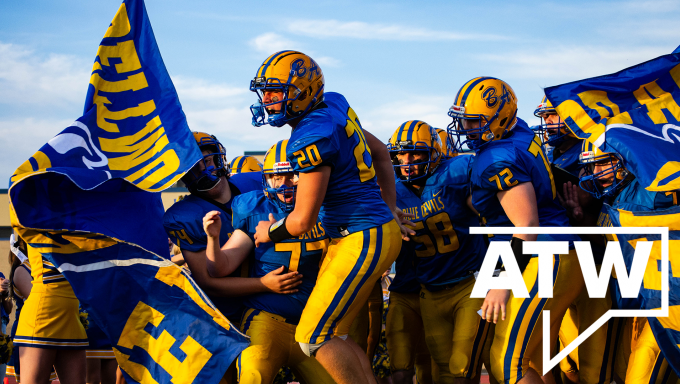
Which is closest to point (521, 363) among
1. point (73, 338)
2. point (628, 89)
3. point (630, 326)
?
point (630, 326)

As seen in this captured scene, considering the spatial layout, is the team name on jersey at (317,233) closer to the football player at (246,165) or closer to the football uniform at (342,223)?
the football uniform at (342,223)

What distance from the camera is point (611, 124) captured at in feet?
12.4

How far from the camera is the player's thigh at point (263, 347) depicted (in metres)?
3.40

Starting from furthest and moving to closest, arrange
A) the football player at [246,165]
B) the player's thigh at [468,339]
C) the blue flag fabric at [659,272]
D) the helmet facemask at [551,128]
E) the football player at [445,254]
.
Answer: the football player at [246,165]
the helmet facemask at [551,128]
the football player at [445,254]
the player's thigh at [468,339]
the blue flag fabric at [659,272]

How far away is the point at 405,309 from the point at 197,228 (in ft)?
5.68

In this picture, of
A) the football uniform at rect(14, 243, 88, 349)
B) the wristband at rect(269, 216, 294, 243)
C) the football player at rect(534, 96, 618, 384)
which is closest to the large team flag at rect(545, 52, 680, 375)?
the football player at rect(534, 96, 618, 384)

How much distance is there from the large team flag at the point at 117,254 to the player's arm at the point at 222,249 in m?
0.22

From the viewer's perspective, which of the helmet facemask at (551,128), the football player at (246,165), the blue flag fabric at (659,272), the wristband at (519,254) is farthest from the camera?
the football player at (246,165)

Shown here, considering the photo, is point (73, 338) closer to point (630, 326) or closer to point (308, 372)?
point (308, 372)

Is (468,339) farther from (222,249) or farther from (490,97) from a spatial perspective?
(222,249)

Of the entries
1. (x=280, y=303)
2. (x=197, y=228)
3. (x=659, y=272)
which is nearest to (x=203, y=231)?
(x=197, y=228)

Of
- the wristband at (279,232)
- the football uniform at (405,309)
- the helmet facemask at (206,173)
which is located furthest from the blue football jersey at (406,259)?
the wristband at (279,232)

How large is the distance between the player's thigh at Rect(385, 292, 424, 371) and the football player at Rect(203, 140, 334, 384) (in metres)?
1.01

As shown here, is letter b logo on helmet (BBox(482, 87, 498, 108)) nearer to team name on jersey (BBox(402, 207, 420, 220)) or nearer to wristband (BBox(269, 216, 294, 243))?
team name on jersey (BBox(402, 207, 420, 220))
